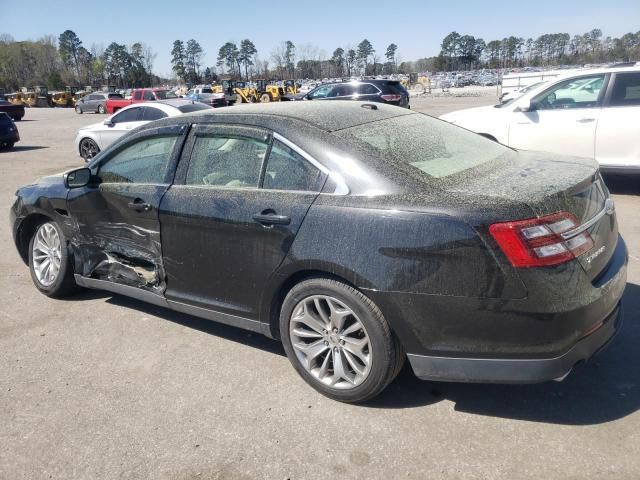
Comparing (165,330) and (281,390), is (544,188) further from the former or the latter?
(165,330)

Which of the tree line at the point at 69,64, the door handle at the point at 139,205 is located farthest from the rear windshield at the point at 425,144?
the tree line at the point at 69,64

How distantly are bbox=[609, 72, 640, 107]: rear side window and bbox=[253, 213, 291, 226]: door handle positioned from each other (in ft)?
20.2

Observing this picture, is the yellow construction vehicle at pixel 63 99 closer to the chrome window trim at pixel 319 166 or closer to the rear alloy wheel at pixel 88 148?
the rear alloy wheel at pixel 88 148

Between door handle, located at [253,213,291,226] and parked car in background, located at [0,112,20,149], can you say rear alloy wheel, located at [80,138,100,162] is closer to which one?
parked car in background, located at [0,112,20,149]

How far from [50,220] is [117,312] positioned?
1050mm

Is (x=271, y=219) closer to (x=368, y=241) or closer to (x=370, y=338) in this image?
(x=368, y=241)

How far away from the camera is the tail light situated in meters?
2.41

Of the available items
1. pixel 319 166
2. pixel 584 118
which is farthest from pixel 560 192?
pixel 584 118

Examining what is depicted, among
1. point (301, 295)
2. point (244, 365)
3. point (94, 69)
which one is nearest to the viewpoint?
point (301, 295)

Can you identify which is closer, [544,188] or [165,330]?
[544,188]

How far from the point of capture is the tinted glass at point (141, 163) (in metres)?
3.79

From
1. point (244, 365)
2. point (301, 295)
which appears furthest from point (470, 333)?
point (244, 365)

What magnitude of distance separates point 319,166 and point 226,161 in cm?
77

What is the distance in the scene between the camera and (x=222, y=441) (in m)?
2.73
